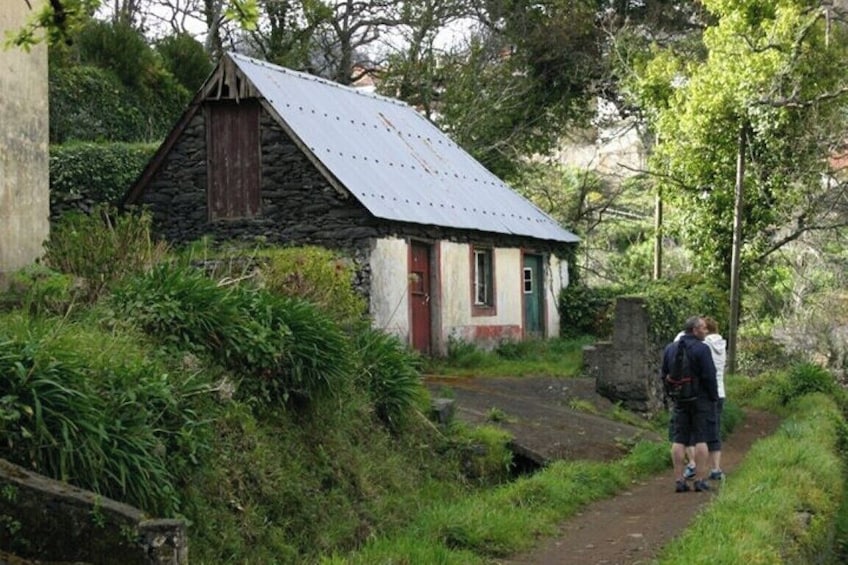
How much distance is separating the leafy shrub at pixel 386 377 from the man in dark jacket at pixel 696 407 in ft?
9.40

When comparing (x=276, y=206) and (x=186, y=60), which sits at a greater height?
(x=186, y=60)

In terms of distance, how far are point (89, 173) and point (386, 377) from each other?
14.3 meters

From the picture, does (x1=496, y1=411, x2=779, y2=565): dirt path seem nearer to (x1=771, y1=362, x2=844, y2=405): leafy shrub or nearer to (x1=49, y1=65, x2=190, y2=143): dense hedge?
(x1=771, y1=362, x2=844, y2=405): leafy shrub

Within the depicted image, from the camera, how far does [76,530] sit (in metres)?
7.31

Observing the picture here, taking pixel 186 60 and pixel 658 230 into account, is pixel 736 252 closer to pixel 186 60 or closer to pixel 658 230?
pixel 658 230

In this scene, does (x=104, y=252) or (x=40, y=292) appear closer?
(x=40, y=292)

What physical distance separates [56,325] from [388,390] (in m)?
5.20

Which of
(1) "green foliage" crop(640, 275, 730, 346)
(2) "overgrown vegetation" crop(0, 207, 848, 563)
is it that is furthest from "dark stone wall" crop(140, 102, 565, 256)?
(2) "overgrown vegetation" crop(0, 207, 848, 563)

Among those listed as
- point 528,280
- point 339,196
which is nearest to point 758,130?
point 528,280

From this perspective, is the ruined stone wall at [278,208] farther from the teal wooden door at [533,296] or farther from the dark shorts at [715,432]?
the dark shorts at [715,432]

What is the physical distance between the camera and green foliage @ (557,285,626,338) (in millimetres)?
31234

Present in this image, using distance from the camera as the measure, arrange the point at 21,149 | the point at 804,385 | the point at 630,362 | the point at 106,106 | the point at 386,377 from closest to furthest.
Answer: the point at 386,377 → the point at 21,149 → the point at 630,362 → the point at 804,385 → the point at 106,106

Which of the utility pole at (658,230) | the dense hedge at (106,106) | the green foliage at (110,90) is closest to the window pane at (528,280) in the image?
the utility pole at (658,230)

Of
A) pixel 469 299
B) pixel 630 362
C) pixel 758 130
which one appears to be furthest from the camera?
pixel 758 130
